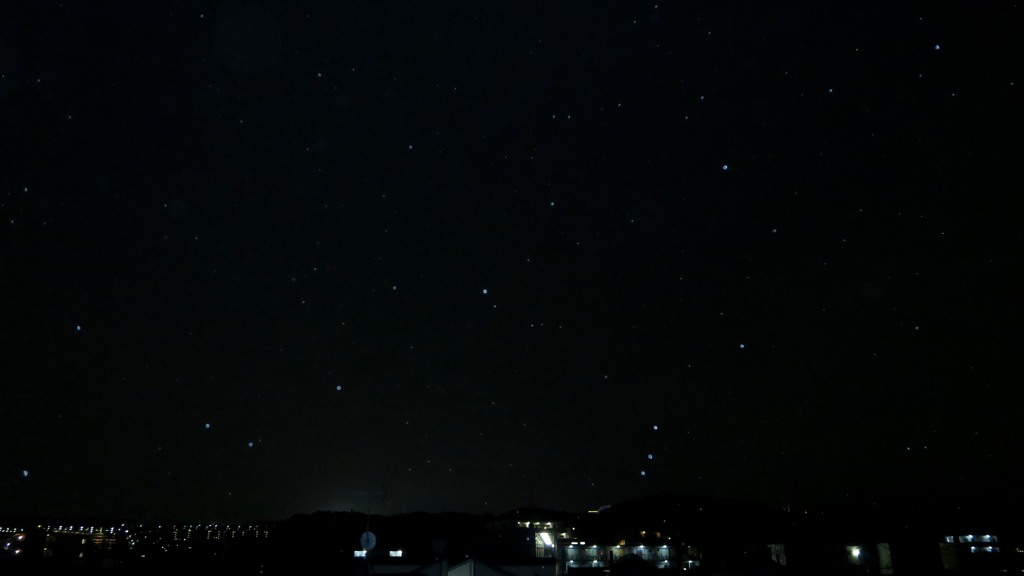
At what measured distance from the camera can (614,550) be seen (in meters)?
28.0

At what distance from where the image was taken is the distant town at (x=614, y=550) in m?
14.7

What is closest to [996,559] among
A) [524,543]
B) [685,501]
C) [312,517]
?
[524,543]

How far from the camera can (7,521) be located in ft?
206

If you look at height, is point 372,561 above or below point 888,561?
above

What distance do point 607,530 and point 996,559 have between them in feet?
59.8

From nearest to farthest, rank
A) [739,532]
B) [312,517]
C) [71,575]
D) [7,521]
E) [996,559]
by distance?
[71,575] → [996,559] → [739,532] → [312,517] → [7,521]

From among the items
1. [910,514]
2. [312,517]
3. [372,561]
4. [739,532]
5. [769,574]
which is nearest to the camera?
[372,561]

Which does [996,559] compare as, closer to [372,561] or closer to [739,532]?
[739,532]

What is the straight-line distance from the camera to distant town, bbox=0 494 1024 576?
1470cm

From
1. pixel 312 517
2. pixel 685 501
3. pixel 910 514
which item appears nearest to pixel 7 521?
pixel 312 517

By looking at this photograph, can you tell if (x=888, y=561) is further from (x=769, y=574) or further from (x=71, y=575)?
(x=71, y=575)

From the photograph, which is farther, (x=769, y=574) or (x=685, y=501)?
(x=685, y=501)

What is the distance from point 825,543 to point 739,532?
14474mm

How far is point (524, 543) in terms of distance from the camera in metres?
26.5
